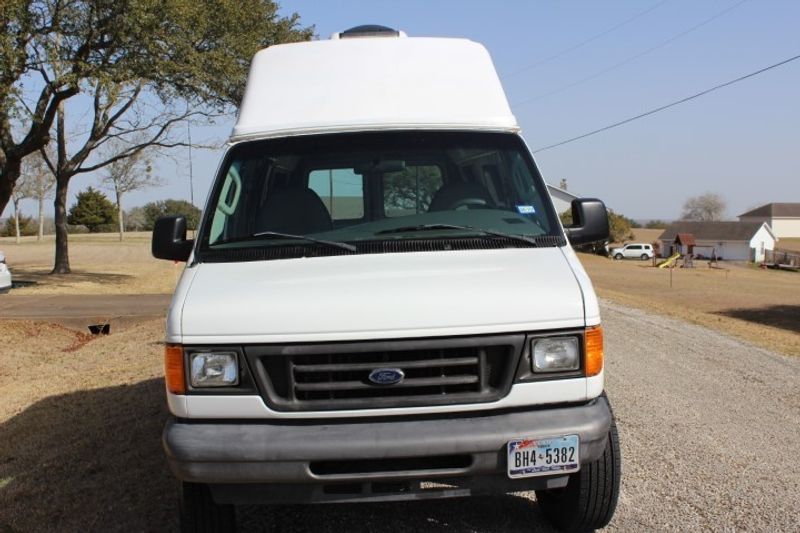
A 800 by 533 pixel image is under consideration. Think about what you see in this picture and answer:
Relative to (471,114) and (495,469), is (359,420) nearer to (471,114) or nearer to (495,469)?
(495,469)

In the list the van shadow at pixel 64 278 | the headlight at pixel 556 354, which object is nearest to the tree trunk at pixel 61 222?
the van shadow at pixel 64 278

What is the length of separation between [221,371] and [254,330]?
0.24 m

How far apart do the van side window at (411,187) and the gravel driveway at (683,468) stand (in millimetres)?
1798

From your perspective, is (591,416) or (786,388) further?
(786,388)

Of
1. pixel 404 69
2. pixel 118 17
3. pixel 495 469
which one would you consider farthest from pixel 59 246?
pixel 495 469

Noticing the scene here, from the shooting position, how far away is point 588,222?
4383 mm

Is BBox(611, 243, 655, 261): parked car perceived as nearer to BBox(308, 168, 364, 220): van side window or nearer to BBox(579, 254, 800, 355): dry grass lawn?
BBox(579, 254, 800, 355): dry grass lawn

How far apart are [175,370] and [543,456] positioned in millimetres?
1659

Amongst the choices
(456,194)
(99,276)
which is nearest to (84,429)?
(456,194)

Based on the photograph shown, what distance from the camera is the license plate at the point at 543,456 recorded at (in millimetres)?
3143

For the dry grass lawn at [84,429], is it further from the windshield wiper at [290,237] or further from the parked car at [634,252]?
the parked car at [634,252]

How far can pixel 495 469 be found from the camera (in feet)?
10.3

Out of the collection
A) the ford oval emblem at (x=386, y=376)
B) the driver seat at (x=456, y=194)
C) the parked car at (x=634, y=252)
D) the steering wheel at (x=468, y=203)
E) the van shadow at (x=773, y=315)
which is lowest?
the parked car at (x=634, y=252)

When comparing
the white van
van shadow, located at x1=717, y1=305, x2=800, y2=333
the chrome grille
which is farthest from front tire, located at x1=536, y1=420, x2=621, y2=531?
van shadow, located at x1=717, y1=305, x2=800, y2=333
